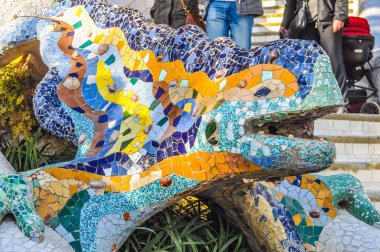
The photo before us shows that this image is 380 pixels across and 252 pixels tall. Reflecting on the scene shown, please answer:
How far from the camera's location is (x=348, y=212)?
4309mm

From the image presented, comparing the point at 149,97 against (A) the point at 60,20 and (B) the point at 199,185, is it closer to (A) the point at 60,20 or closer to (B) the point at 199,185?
(B) the point at 199,185

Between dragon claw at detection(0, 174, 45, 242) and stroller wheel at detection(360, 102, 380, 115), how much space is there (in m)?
4.95

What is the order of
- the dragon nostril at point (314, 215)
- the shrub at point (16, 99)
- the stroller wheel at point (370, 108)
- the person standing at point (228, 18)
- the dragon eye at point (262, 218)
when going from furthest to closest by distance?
the stroller wheel at point (370, 108)
the person standing at point (228, 18)
the shrub at point (16, 99)
the dragon nostril at point (314, 215)
the dragon eye at point (262, 218)

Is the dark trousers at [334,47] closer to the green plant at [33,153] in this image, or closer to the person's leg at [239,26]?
the person's leg at [239,26]

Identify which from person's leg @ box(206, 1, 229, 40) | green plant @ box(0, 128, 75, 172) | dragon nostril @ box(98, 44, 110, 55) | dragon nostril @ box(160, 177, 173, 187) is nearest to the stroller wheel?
person's leg @ box(206, 1, 229, 40)

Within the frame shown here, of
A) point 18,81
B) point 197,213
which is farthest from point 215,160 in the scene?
point 18,81

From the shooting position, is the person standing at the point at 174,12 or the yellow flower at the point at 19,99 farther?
the person standing at the point at 174,12

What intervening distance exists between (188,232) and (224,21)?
2.03 metres

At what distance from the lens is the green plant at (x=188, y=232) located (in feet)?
12.6

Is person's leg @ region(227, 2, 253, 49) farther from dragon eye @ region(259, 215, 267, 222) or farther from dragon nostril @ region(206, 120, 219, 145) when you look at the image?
dragon nostril @ region(206, 120, 219, 145)

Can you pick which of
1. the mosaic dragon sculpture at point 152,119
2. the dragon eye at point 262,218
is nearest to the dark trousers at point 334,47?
the mosaic dragon sculpture at point 152,119

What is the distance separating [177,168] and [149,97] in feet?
1.60

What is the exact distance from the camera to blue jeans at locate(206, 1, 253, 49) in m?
5.48

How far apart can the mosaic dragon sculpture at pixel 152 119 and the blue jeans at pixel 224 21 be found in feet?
4.01
